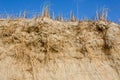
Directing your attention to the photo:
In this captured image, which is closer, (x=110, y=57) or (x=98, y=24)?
(x=110, y=57)

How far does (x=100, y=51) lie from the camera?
5.99 metres

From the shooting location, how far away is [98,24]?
6297 millimetres

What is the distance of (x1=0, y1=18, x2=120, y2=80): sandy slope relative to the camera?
5.70 m

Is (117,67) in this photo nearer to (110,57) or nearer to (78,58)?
(110,57)

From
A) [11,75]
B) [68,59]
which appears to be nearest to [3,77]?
[11,75]

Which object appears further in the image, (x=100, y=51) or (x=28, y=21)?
(x=28, y=21)

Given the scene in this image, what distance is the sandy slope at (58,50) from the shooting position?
18.7 feet

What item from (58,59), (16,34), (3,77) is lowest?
(3,77)

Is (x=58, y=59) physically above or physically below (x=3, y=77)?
above

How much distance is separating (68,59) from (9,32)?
181 cm

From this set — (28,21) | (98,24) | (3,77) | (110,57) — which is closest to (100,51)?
(110,57)

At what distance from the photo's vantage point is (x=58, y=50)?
5.99 meters

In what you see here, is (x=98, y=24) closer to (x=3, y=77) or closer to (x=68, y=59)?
(x=68, y=59)

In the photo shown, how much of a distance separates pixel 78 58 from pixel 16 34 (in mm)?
1800
